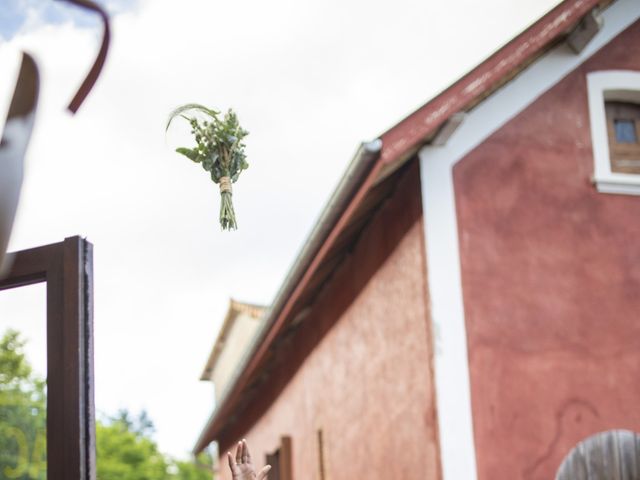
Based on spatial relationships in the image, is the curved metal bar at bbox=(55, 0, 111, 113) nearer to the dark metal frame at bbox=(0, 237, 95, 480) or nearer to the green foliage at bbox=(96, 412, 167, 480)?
the dark metal frame at bbox=(0, 237, 95, 480)

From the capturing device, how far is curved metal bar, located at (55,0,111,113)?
4.93 feet

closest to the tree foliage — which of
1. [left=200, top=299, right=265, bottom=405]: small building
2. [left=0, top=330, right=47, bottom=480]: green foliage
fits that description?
[left=0, top=330, right=47, bottom=480]: green foliage

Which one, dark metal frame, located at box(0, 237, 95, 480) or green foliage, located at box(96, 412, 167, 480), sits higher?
green foliage, located at box(96, 412, 167, 480)

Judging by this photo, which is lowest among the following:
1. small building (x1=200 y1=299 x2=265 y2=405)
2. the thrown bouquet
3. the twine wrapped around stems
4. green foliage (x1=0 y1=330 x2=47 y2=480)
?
the twine wrapped around stems

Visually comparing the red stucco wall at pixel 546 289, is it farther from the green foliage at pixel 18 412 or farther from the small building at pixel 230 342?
the small building at pixel 230 342

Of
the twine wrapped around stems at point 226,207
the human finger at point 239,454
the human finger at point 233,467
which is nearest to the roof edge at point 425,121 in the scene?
the human finger at point 239,454

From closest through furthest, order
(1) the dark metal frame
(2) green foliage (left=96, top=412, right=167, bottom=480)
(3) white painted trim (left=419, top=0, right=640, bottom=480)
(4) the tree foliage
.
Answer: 1. (1) the dark metal frame
2. (3) white painted trim (left=419, top=0, right=640, bottom=480)
3. (4) the tree foliage
4. (2) green foliage (left=96, top=412, right=167, bottom=480)

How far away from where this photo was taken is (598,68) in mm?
8539

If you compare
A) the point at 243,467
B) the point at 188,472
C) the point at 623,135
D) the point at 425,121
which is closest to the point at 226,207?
the point at 243,467

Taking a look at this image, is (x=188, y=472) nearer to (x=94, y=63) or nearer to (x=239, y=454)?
(x=239, y=454)

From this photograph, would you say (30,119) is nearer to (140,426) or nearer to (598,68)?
(598,68)

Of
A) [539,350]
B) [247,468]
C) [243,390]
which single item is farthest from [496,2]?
[247,468]

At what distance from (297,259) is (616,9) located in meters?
3.06

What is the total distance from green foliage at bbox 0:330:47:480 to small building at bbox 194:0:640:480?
32.3 ft
